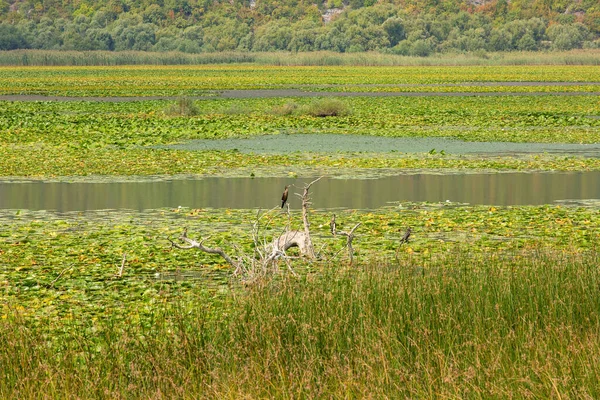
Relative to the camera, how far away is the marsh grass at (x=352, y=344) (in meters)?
7.39

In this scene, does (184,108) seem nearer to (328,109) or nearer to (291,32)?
(328,109)

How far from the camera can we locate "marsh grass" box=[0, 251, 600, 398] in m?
7.39

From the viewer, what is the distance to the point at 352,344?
27.3 ft

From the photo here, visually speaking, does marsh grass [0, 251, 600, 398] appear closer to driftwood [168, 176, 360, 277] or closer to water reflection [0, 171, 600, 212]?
driftwood [168, 176, 360, 277]

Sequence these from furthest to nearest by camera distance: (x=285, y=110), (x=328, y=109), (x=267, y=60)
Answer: (x=267, y=60), (x=285, y=110), (x=328, y=109)

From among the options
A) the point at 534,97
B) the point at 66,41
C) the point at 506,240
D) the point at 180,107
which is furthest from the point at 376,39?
the point at 506,240

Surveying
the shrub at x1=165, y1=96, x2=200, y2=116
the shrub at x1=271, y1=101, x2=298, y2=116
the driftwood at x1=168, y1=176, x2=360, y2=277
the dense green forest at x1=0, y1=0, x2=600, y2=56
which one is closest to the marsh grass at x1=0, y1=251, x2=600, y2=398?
the driftwood at x1=168, y1=176, x2=360, y2=277

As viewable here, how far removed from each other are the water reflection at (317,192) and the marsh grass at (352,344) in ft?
29.7

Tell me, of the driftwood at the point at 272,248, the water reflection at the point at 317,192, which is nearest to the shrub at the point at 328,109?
the water reflection at the point at 317,192

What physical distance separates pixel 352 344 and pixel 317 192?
12608 mm

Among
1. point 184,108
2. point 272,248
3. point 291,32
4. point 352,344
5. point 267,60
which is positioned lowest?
point 352,344

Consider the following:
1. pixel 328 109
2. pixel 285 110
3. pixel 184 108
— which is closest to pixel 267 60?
pixel 285 110

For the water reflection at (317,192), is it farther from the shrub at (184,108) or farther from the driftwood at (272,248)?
the shrub at (184,108)

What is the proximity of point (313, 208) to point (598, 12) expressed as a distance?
18102cm
